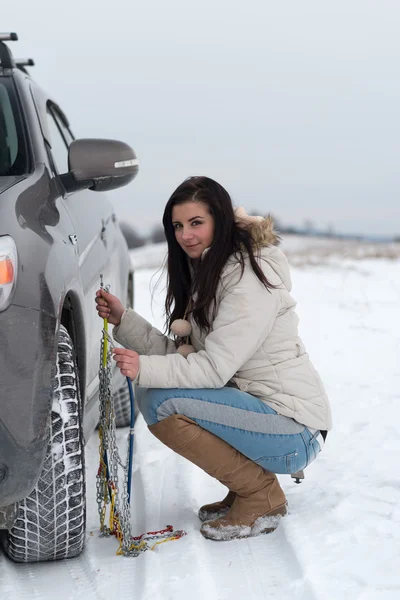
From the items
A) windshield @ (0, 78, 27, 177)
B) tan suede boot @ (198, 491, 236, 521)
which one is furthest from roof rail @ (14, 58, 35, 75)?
tan suede boot @ (198, 491, 236, 521)

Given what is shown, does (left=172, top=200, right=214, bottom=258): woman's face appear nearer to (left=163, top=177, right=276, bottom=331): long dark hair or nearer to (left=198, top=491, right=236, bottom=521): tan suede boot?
(left=163, top=177, right=276, bottom=331): long dark hair

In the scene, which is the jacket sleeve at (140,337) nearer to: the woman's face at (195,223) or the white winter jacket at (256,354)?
the white winter jacket at (256,354)

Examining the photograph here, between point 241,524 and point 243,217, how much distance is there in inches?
43.4

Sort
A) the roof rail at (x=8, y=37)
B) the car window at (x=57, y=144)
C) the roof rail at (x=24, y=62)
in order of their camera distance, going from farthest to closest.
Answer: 1. the roof rail at (x=24, y=62)
2. the car window at (x=57, y=144)
3. the roof rail at (x=8, y=37)

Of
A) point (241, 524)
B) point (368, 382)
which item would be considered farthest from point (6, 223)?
point (368, 382)

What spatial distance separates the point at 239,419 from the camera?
272cm

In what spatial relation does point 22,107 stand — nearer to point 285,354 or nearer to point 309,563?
point 285,354

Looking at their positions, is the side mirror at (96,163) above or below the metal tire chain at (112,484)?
above

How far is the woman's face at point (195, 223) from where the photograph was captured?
283 centimetres

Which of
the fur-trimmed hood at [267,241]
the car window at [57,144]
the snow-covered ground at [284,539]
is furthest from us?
the car window at [57,144]

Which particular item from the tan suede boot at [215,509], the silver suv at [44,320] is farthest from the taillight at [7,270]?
the tan suede boot at [215,509]

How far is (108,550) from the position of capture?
2.67 metres

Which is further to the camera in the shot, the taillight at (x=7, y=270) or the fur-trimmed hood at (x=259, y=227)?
the fur-trimmed hood at (x=259, y=227)

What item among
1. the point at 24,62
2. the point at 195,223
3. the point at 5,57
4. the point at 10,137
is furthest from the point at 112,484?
the point at 24,62
